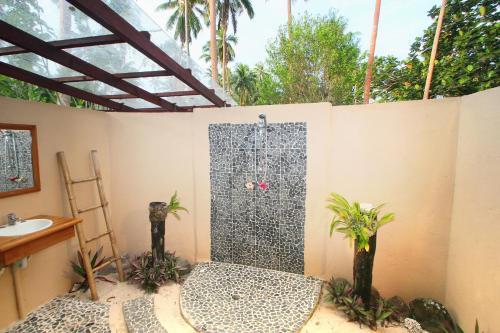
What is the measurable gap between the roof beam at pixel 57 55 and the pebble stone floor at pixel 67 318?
7.91ft

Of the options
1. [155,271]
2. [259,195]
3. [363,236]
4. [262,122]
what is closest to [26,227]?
[155,271]

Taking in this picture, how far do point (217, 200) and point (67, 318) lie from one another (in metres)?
1.87

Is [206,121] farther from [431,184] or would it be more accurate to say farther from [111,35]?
[431,184]

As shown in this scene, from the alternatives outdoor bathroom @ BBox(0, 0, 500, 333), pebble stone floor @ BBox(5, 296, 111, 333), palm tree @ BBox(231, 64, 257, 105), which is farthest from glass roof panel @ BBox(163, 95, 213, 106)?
palm tree @ BBox(231, 64, 257, 105)

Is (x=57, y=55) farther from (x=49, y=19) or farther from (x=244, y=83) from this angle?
(x=244, y=83)

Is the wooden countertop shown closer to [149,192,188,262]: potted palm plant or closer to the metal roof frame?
[149,192,188,262]: potted palm plant

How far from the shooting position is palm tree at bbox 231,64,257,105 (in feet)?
51.7

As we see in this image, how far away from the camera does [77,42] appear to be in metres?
1.94

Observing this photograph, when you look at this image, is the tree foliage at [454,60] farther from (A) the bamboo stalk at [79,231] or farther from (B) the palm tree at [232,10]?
(A) the bamboo stalk at [79,231]

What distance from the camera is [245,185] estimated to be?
295 cm

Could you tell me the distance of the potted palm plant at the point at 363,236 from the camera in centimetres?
206

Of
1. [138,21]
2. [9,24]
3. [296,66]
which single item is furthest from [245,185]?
[296,66]

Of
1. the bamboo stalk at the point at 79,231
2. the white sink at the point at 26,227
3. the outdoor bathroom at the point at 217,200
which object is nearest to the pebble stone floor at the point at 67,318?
the outdoor bathroom at the point at 217,200

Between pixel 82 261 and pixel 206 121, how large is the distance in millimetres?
2222
